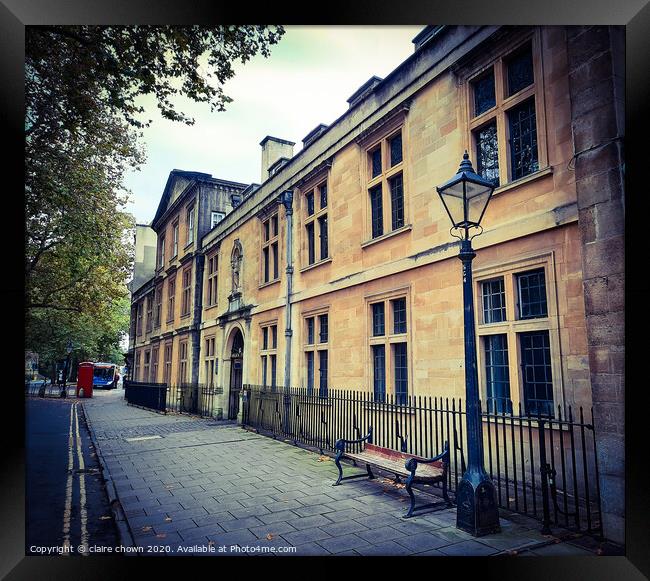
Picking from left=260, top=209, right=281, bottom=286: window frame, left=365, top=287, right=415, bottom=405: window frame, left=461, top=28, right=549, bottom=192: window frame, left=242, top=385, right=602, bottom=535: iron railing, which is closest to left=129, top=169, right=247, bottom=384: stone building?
left=260, top=209, right=281, bottom=286: window frame

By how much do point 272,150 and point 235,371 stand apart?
790 centimetres

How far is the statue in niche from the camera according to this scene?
15.2 metres

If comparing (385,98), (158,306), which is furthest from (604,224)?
(158,306)

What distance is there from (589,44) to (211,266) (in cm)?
1561

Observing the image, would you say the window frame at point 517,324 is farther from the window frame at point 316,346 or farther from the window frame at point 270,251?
the window frame at point 270,251

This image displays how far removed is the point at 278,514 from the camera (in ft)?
15.9

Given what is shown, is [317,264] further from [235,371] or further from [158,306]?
[158,306]

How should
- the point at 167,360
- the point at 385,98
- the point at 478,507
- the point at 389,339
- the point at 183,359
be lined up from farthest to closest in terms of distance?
the point at 167,360, the point at 183,359, the point at 385,98, the point at 389,339, the point at 478,507

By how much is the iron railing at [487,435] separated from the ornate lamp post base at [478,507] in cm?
33

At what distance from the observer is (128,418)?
15.7m

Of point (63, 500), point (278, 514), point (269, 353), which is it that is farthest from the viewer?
point (269, 353)

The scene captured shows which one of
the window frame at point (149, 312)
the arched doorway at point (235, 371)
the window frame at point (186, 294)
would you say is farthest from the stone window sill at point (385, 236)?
the window frame at point (149, 312)
